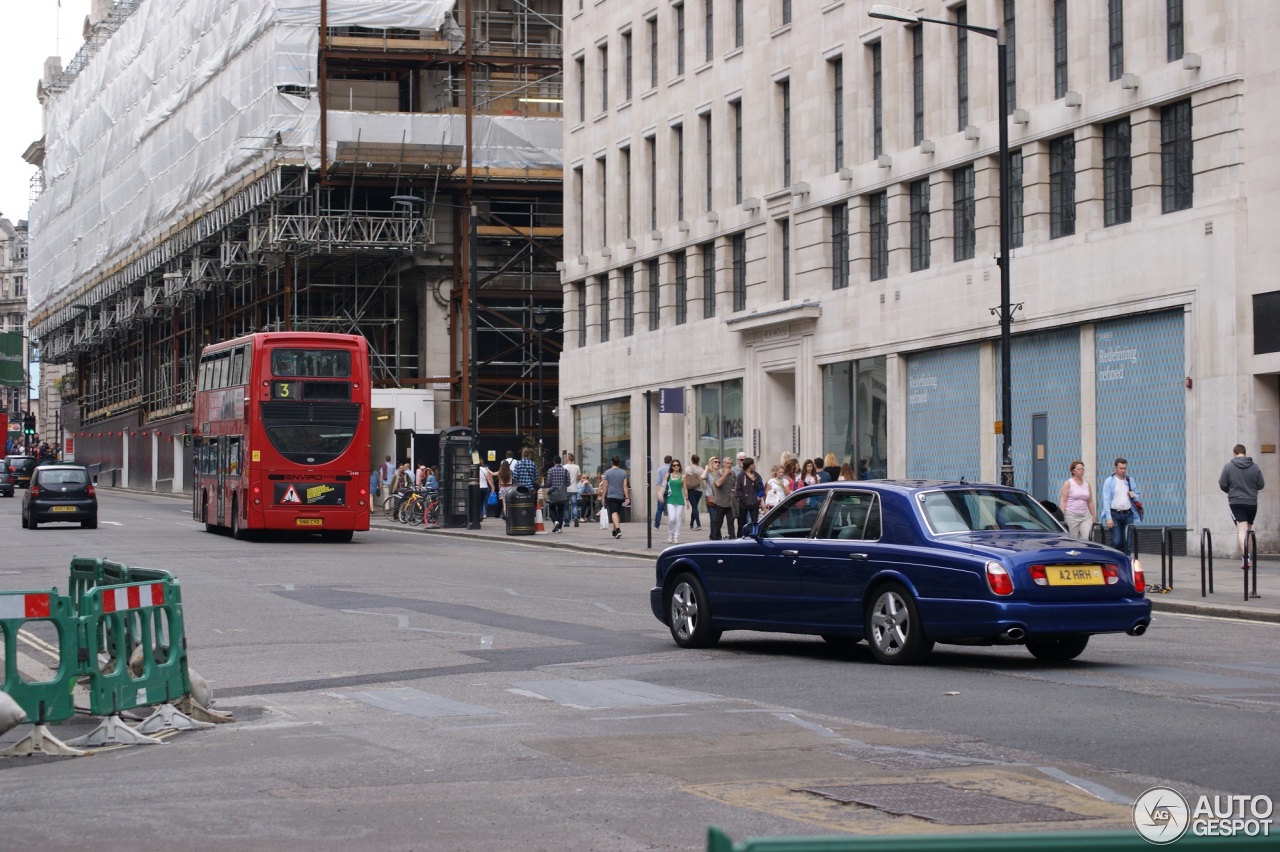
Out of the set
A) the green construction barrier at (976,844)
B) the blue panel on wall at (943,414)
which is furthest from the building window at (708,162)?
the green construction barrier at (976,844)

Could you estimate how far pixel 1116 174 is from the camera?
107ft

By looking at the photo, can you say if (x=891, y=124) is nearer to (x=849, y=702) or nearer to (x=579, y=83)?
(x=579, y=83)

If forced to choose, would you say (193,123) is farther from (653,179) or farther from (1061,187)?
(1061,187)

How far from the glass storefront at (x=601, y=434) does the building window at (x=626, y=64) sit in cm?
879

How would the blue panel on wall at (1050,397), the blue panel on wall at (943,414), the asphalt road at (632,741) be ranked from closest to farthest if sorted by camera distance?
the asphalt road at (632,741) → the blue panel on wall at (1050,397) → the blue panel on wall at (943,414)

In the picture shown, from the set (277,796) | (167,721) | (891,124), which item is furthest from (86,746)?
(891,124)

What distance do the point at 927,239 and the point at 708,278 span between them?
10595 millimetres

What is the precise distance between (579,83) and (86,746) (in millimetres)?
47967

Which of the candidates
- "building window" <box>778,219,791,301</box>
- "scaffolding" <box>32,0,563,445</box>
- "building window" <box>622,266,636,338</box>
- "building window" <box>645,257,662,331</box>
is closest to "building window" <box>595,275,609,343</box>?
"building window" <box>622,266,636,338</box>

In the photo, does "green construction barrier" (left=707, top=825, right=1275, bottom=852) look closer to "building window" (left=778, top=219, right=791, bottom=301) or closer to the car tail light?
the car tail light

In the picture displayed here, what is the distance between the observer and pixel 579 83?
2242 inches

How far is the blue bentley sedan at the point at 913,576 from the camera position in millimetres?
13500

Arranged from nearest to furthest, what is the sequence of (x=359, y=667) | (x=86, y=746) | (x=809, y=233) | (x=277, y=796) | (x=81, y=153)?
1. (x=277, y=796)
2. (x=86, y=746)
3. (x=359, y=667)
4. (x=809, y=233)
5. (x=81, y=153)

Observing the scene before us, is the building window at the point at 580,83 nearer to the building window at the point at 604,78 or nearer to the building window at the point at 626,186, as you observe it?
the building window at the point at 604,78
